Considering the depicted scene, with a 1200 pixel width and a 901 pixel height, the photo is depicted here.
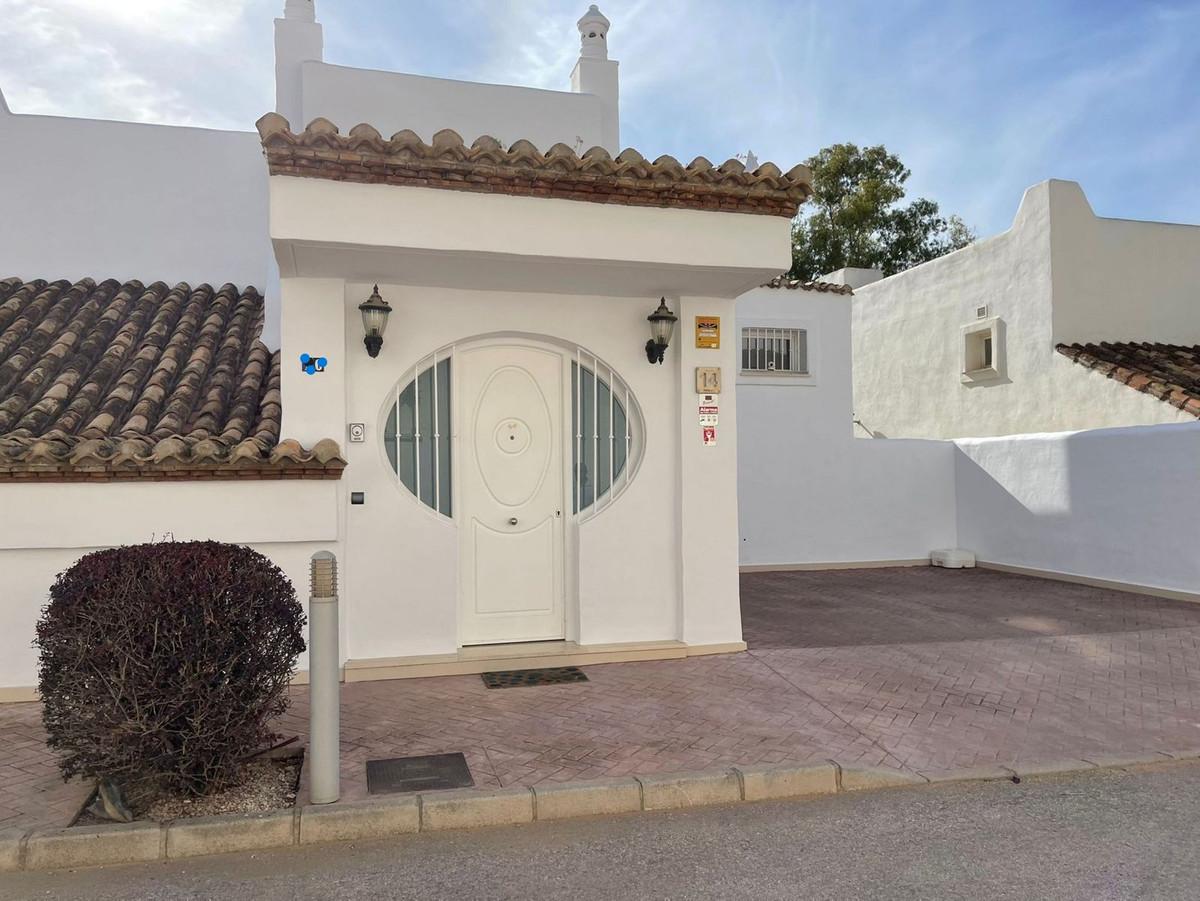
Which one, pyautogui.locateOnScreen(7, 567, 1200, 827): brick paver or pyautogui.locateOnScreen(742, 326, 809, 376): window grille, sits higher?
pyautogui.locateOnScreen(742, 326, 809, 376): window grille

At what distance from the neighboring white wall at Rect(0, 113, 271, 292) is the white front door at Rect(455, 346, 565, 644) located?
520 centimetres

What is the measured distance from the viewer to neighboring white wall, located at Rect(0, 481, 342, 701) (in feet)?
19.7

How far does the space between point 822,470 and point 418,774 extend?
33.2 feet

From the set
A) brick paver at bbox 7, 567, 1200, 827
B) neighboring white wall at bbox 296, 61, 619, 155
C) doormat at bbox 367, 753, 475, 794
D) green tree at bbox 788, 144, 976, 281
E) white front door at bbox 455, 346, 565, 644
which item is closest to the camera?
doormat at bbox 367, 753, 475, 794

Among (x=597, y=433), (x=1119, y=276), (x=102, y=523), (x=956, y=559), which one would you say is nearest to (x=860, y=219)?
(x=1119, y=276)

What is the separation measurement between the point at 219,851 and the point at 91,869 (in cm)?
52

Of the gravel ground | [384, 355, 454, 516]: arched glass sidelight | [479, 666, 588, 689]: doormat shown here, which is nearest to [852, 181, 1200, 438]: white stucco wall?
[479, 666, 588, 689]: doormat

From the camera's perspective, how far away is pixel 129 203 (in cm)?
1101

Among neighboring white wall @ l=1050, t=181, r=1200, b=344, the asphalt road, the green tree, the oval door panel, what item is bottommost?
the asphalt road

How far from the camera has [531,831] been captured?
4.19 metres

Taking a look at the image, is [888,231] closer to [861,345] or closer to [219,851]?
[861,345]

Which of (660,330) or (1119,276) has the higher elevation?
(1119,276)

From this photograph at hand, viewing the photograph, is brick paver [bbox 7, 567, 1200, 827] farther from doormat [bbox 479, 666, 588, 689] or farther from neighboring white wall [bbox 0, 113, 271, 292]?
neighboring white wall [bbox 0, 113, 271, 292]

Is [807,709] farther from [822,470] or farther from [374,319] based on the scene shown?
[822,470]
